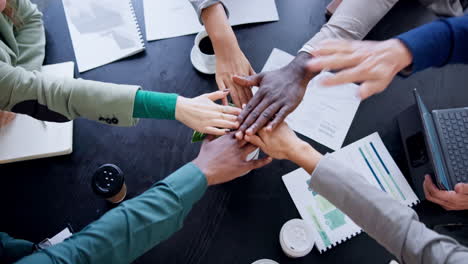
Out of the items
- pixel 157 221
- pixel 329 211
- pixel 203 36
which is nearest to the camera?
pixel 157 221

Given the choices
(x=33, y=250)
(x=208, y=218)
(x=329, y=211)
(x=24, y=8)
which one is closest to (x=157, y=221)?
(x=208, y=218)

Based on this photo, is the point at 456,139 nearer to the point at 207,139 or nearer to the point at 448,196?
the point at 448,196

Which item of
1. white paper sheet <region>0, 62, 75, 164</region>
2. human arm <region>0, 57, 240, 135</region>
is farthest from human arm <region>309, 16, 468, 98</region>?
white paper sheet <region>0, 62, 75, 164</region>

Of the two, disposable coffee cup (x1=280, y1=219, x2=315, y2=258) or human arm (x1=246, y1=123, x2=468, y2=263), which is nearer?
human arm (x1=246, y1=123, x2=468, y2=263)

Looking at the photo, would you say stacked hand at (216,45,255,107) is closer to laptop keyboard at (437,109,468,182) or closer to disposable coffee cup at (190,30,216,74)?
disposable coffee cup at (190,30,216,74)

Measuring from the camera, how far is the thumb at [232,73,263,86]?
0.91 m

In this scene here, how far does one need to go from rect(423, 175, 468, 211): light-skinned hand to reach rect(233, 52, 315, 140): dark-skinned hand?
39 cm

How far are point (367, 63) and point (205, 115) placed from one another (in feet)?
1.41

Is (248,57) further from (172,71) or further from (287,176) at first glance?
(287,176)

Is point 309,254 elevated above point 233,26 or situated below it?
below

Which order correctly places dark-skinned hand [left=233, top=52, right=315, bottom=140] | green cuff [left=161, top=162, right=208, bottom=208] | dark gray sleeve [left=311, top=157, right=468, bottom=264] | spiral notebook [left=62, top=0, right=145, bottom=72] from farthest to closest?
1. spiral notebook [left=62, top=0, right=145, bottom=72]
2. dark-skinned hand [left=233, top=52, right=315, bottom=140]
3. green cuff [left=161, top=162, right=208, bottom=208]
4. dark gray sleeve [left=311, top=157, right=468, bottom=264]

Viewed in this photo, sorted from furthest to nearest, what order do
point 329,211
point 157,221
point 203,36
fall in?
point 203,36 → point 329,211 → point 157,221

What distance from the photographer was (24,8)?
0.95 m

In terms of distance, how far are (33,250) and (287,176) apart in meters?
0.66
